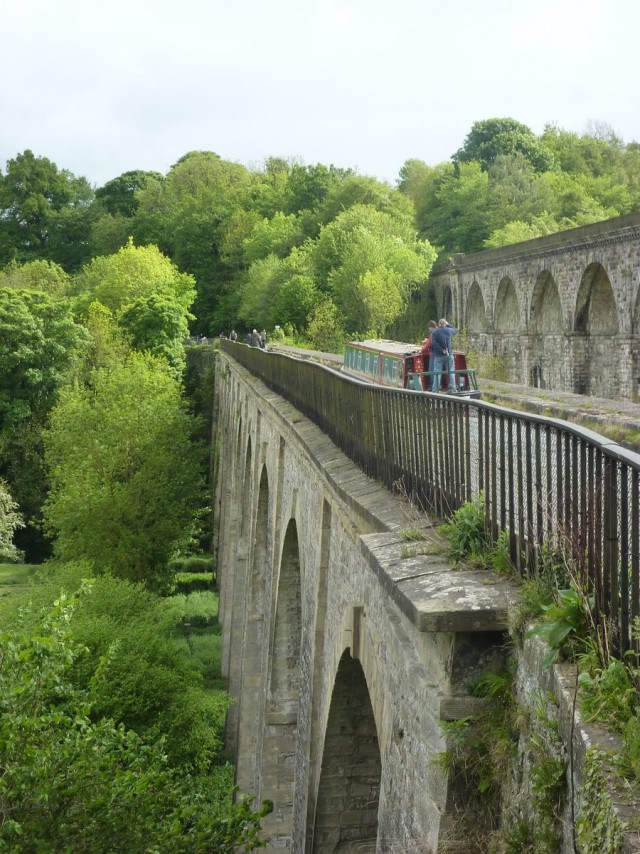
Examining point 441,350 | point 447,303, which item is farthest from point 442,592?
point 447,303

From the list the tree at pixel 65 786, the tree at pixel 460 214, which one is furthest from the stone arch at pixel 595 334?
the tree at pixel 460 214

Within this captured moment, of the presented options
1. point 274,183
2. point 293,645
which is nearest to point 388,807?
point 293,645

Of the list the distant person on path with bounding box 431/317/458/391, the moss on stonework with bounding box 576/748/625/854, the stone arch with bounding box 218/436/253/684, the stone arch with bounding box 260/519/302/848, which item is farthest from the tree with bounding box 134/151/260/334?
the moss on stonework with bounding box 576/748/625/854

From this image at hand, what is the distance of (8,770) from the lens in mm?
6734

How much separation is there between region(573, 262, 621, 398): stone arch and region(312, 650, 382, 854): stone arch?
17.6 m

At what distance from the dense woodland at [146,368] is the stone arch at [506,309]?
17.6ft

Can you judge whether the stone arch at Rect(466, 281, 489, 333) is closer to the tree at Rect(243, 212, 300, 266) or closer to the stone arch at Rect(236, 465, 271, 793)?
the tree at Rect(243, 212, 300, 266)

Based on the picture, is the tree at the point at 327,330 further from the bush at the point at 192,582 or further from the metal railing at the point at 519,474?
the metal railing at the point at 519,474

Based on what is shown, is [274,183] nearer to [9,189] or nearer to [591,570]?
[9,189]

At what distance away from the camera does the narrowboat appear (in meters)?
13.5

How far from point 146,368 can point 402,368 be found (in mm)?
21223

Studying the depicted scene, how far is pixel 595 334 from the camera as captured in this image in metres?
25.9

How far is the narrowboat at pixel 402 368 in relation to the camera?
44.3 ft

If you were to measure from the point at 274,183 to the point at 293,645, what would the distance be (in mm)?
63332
